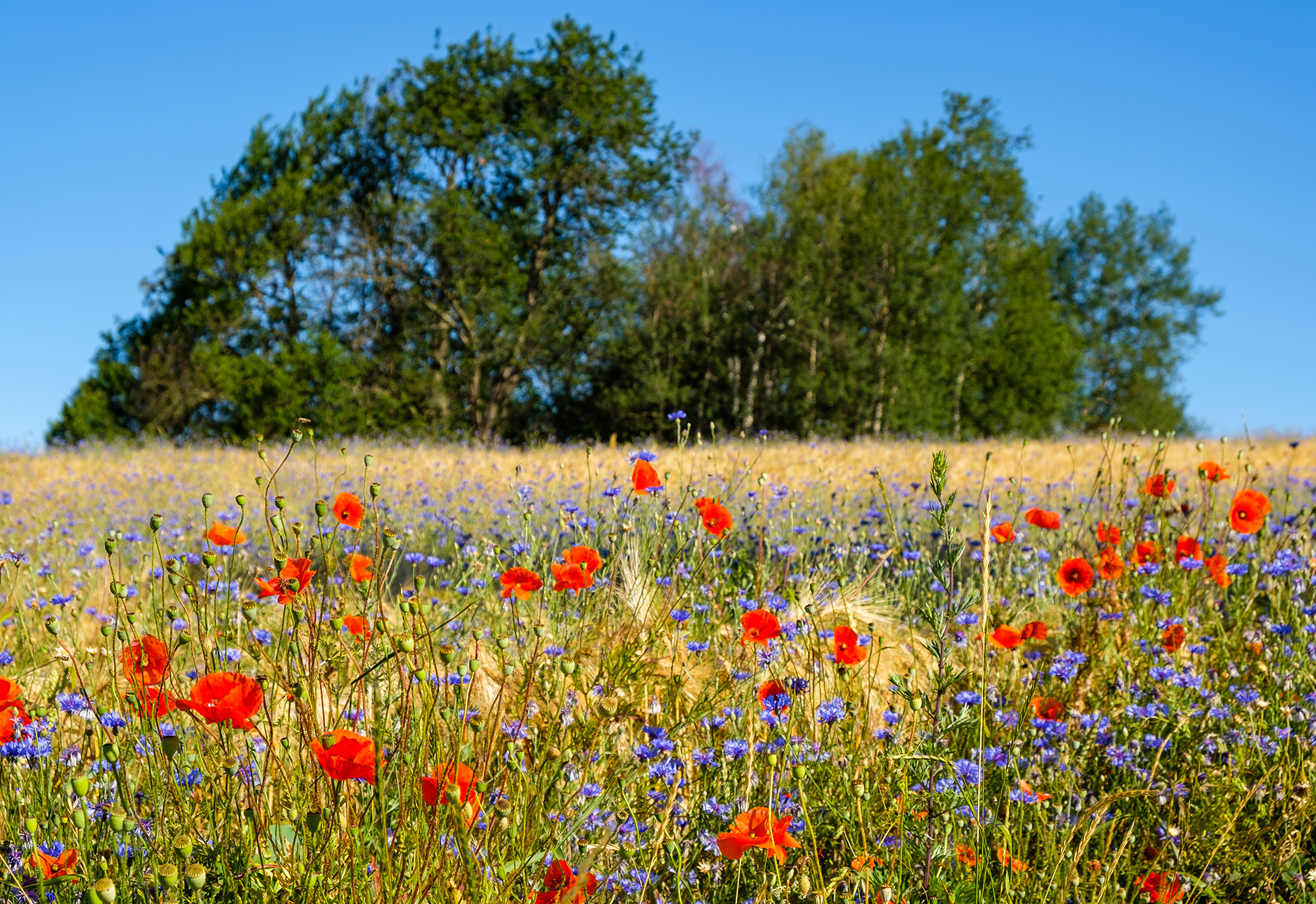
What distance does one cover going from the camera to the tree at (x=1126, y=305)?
33781 mm

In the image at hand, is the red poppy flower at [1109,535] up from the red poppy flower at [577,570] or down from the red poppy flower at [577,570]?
up

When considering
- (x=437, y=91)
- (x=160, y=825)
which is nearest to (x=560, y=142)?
(x=437, y=91)

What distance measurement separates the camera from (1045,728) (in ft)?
7.73

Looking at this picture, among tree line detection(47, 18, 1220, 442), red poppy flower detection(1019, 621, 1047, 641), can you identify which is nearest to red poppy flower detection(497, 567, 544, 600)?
red poppy flower detection(1019, 621, 1047, 641)

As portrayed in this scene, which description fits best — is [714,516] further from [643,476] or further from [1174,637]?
[1174,637]

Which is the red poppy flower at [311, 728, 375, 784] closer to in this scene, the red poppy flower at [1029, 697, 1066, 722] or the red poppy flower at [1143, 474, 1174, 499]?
the red poppy flower at [1029, 697, 1066, 722]

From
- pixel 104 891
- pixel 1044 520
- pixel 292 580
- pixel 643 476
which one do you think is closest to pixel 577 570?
pixel 643 476

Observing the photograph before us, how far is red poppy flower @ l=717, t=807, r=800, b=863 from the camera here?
150 centimetres

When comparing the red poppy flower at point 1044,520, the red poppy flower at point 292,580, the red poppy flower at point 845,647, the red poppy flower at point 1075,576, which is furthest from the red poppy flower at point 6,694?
the red poppy flower at point 1044,520

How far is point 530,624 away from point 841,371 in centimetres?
1926

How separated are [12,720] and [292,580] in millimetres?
560

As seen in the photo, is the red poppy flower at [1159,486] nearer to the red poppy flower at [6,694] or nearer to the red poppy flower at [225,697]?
the red poppy flower at [225,697]

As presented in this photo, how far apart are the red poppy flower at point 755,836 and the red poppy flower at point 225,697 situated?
764 millimetres

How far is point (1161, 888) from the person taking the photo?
193cm
